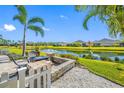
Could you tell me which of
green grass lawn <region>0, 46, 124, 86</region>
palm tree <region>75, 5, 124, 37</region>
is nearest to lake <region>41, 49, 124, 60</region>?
green grass lawn <region>0, 46, 124, 86</region>

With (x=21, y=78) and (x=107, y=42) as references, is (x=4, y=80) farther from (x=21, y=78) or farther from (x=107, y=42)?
(x=107, y=42)

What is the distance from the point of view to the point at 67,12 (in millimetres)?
5621

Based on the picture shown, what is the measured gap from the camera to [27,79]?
283 cm

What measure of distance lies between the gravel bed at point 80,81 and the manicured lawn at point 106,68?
37 centimetres

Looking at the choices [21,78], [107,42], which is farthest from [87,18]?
[21,78]

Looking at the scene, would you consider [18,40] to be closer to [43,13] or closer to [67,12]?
[43,13]

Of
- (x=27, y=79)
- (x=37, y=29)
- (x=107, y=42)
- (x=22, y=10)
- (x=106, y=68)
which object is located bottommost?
(x=106, y=68)

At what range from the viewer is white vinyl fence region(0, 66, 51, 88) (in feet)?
7.76

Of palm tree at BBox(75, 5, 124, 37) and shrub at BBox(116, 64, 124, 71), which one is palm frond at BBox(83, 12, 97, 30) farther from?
shrub at BBox(116, 64, 124, 71)

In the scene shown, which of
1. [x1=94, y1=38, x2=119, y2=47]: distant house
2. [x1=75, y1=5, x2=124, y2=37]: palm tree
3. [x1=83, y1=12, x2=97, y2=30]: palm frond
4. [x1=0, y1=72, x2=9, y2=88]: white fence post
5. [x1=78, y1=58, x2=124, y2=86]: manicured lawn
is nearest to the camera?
[x1=0, y1=72, x2=9, y2=88]: white fence post

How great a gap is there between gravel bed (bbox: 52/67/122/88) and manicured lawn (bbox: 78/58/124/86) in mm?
367

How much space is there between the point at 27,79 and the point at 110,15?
288 cm

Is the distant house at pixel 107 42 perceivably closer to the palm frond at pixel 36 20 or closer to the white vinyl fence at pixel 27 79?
the palm frond at pixel 36 20
